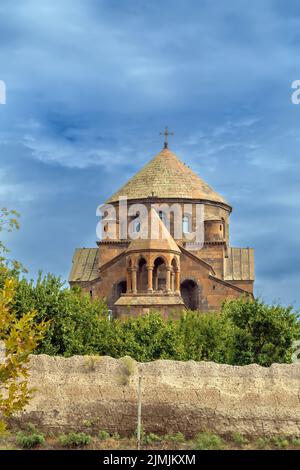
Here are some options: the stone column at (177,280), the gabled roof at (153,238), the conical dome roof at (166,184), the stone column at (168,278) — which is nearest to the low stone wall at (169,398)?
the stone column at (168,278)

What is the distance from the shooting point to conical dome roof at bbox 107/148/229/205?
53375 mm

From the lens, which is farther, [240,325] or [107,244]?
[107,244]

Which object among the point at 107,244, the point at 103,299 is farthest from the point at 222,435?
the point at 107,244

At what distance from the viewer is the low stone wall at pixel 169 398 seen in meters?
21.8

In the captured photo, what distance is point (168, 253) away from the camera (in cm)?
4578

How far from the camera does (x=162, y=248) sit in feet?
149

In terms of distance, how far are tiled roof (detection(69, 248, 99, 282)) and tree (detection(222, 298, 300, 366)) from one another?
59.5 feet

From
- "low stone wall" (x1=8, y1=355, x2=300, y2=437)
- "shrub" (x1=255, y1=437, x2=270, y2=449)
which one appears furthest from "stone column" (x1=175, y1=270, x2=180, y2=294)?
"shrub" (x1=255, y1=437, x2=270, y2=449)

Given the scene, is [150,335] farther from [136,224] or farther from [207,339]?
[136,224]

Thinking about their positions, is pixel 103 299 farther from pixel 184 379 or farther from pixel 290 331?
pixel 184 379

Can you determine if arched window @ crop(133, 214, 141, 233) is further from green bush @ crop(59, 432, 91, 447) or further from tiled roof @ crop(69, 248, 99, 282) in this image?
green bush @ crop(59, 432, 91, 447)

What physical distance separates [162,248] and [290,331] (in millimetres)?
12879
